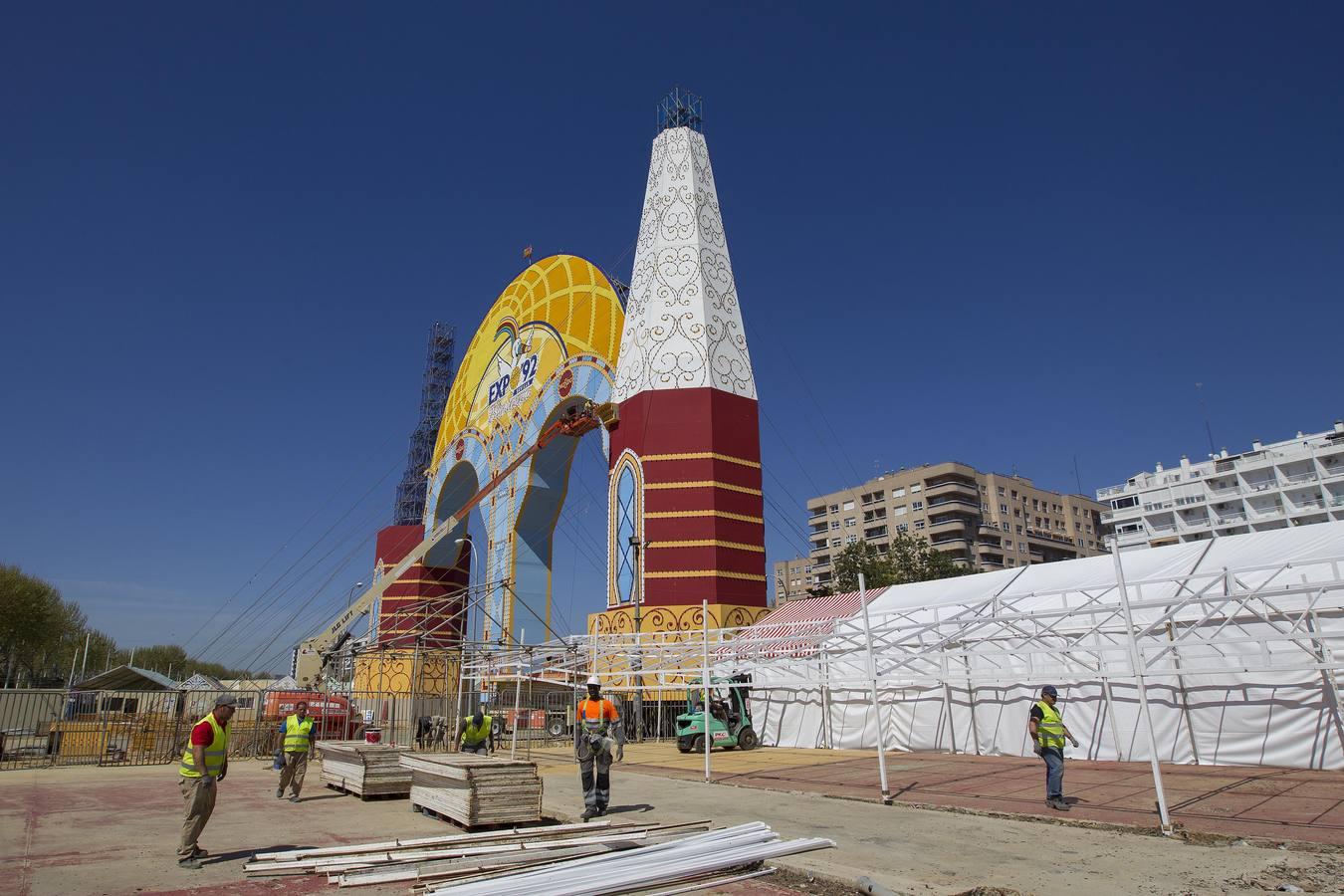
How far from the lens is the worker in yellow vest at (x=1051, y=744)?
34.3ft

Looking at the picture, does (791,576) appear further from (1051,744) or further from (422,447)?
(1051,744)

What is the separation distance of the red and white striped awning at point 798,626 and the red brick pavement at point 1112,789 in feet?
12.1

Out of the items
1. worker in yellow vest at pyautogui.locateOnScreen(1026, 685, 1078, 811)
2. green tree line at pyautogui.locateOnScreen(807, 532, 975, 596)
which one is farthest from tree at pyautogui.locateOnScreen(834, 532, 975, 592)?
worker in yellow vest at pyautogui.locateOnScreen(1026, 685, 1078, 811)

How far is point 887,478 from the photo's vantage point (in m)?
90.1

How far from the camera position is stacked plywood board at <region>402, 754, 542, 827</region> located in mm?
9992

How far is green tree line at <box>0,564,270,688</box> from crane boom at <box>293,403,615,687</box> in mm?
17933

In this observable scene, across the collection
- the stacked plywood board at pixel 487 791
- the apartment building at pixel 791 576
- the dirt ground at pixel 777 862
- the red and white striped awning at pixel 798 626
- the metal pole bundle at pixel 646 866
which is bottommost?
the dirt ground at pixel 777 862

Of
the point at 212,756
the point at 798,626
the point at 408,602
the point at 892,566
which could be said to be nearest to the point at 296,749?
the point at 212,756

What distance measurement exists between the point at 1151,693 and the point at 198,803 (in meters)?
16.4

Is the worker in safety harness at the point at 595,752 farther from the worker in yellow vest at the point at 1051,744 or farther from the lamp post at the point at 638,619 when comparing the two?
A: the lamp post at the point at 638,619

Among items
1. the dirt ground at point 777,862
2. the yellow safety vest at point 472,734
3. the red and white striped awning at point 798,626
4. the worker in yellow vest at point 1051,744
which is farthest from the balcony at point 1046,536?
the worker in yellow vest at point 1051,744

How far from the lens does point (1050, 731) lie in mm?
10688

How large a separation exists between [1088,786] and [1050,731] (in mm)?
2969

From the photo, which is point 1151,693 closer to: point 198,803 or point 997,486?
point 198,803
